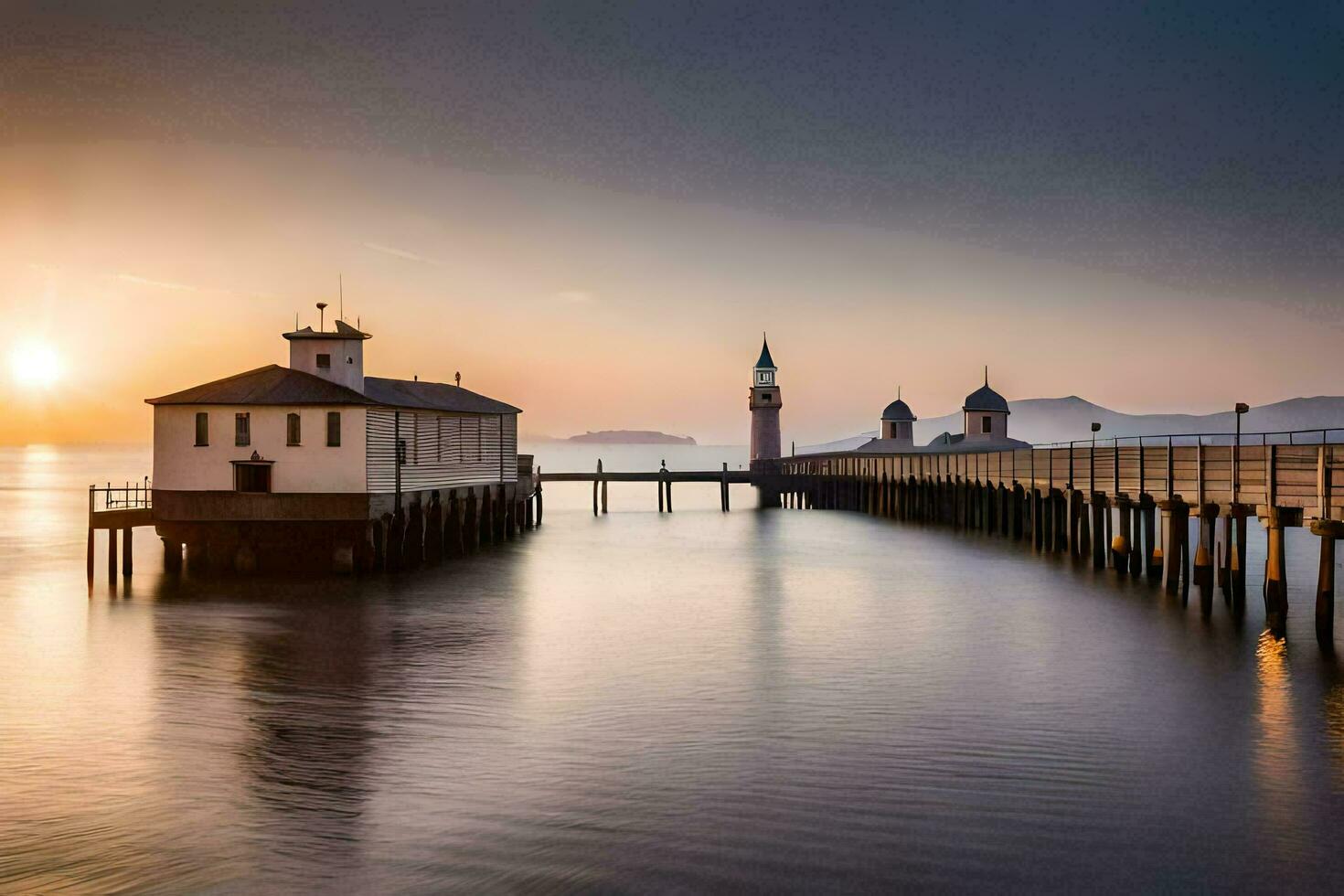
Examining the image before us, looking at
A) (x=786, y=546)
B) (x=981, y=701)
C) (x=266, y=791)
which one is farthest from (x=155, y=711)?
(x=786, y=546)

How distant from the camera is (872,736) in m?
17.2

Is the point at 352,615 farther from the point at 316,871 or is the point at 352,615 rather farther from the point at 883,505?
the point at 883,505

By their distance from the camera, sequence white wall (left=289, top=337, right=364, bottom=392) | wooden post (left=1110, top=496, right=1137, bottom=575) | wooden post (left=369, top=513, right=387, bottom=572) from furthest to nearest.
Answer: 1. white wall (left=289, top=337, right=364, bottom=392)
2. wooden post (left=369, top=513, right=387, bottom=572)
3. wooden post (left=1110, top=496, right=1137, bottom=575)

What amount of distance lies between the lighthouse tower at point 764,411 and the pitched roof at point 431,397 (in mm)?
42708

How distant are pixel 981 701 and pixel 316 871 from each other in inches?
476

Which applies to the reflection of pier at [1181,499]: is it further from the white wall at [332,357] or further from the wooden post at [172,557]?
the wooden post at [172,557]

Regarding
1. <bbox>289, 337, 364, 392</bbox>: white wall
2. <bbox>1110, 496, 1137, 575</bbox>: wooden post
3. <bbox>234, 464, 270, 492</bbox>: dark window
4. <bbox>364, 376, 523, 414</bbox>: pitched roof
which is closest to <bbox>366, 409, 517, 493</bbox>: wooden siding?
<bbox>364, 376, 523, 414</bbox>: pitched roof

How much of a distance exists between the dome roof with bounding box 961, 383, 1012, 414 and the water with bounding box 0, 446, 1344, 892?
52.1 metres

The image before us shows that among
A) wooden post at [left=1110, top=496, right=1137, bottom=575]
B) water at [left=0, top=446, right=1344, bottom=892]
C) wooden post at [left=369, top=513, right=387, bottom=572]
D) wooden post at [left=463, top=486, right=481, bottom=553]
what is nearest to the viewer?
water at [left=0, top=446, right=1344, bottom=892]

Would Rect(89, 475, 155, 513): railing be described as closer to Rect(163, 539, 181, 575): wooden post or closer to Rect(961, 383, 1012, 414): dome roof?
Rect(163, 539, 181, 575): wooden post

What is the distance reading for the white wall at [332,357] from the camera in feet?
135

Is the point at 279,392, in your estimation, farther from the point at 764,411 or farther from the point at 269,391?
the point at 764,411

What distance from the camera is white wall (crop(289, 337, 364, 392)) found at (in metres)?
41.2

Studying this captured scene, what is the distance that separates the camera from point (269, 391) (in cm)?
3834
